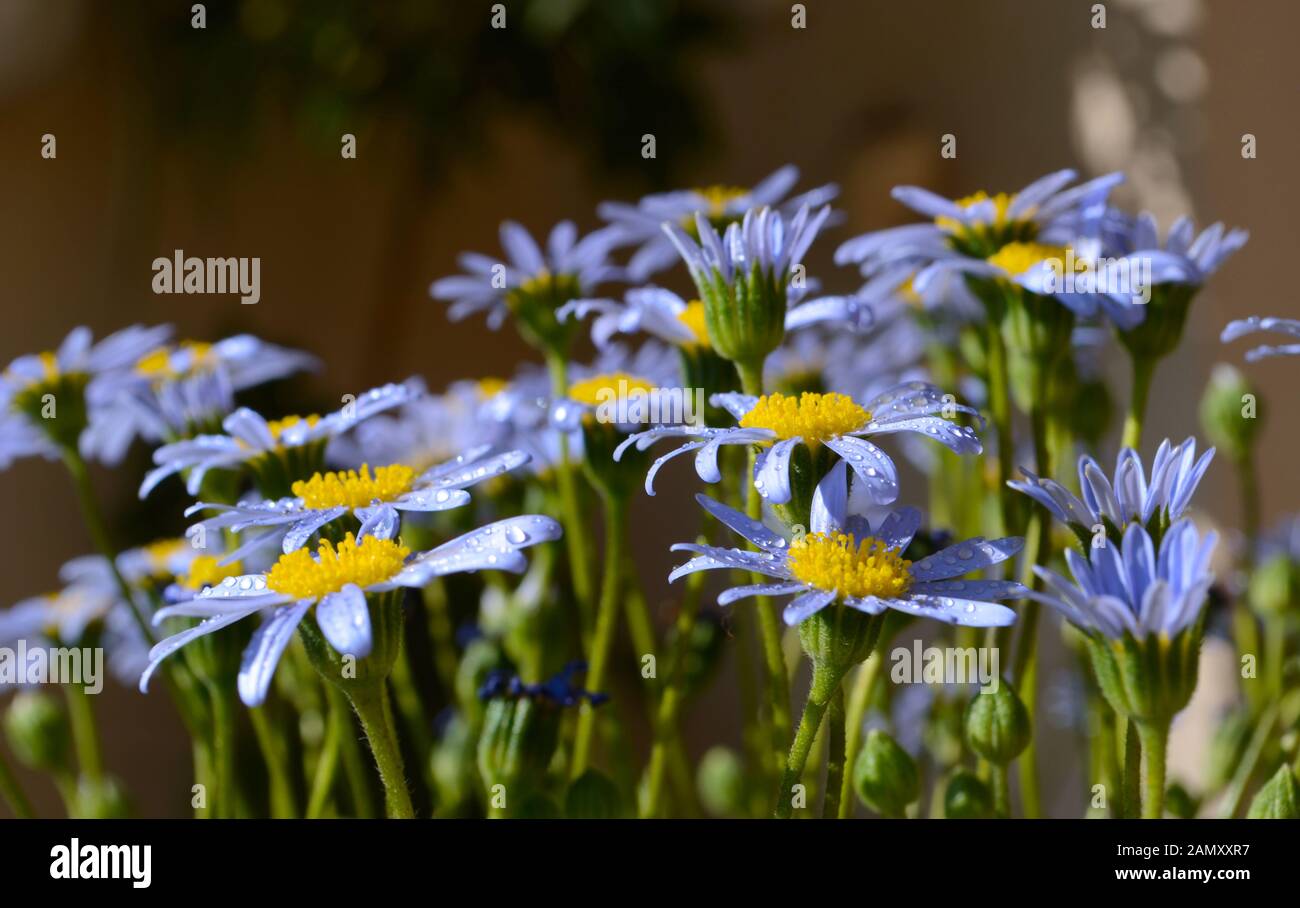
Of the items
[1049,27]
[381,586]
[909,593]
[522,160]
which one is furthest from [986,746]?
[522,160]

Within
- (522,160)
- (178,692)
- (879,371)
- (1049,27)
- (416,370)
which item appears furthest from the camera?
(522,160)

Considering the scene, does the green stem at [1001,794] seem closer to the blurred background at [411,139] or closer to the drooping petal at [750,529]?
the drooping petal at [750,529]

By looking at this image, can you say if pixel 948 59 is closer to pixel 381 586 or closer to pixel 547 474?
pixel 547 474

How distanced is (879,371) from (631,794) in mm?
197

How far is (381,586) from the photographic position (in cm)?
27

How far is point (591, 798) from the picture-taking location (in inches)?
12.6

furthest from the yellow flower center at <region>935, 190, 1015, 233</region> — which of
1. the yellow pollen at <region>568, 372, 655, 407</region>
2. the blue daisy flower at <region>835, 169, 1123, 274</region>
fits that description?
the yellow pollen at <region>568, 372, 655, 407</region>

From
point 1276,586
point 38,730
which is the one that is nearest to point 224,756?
point 38,730

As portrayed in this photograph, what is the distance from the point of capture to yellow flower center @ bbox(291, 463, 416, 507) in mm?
319

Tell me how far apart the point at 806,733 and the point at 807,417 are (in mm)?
75

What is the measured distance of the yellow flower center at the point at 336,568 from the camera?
0.28 m

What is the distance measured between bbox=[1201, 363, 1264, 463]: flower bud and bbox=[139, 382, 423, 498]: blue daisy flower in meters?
0.32

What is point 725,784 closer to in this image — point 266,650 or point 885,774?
point 885,774
